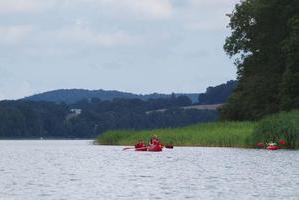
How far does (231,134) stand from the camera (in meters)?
70.9

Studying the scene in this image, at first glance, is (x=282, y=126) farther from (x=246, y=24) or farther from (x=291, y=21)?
(x=246, y=24)

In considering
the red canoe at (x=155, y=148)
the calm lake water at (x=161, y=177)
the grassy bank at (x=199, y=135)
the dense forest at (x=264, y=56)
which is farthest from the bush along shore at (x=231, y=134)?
the dense forest at (x=264, y=56)

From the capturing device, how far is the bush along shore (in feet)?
Result: 210

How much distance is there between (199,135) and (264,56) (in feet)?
85.6

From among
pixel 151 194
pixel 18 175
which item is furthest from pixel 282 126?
pixel 151 194

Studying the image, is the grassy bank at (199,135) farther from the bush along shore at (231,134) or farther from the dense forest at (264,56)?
the dense forest at (264,56)

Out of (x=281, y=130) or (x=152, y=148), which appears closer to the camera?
(x=281, y=130)

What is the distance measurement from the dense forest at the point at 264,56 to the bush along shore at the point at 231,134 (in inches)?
429

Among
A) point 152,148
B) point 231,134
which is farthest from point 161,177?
point 152,148

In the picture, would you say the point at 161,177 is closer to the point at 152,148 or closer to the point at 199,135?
the point at 152,148

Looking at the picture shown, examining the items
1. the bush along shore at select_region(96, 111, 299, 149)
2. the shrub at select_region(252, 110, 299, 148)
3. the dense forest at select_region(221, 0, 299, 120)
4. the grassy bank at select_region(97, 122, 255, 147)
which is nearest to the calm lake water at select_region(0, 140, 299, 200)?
the shrub at select_region(252, 110, 299, 148)

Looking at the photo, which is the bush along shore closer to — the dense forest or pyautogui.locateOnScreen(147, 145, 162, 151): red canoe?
pyautogui.locateOnScreen(147, 145, 162, 151): red canoe

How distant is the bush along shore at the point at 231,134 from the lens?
2522 inches

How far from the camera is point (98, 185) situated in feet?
135
